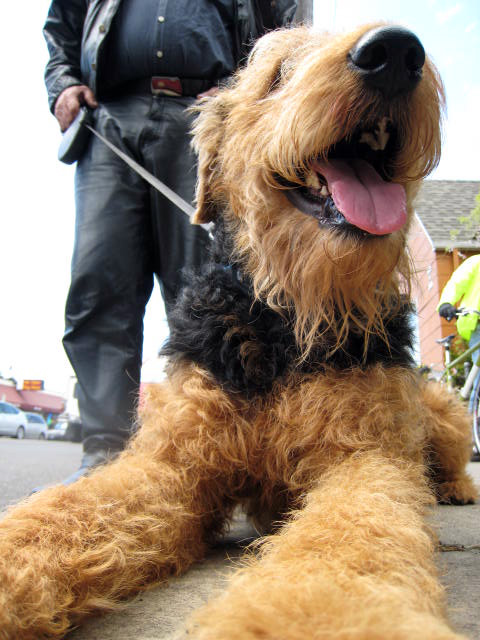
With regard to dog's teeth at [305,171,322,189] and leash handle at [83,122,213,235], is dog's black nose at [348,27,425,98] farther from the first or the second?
leash handle at [83,122,213,235]

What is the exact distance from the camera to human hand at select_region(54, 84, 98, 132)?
10.0 feet

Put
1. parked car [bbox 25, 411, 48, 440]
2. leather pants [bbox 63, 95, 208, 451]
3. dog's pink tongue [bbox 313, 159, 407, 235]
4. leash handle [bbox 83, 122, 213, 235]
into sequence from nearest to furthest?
1. dog's pink tongue [bbox 313, 159, 407, 235]
2. leash handle [bbox 83, 122, 213, 235]
3. leather pants [bbox 63, 95, 208, 451]
4. parked car [bbox 25, 411, 48, 440]

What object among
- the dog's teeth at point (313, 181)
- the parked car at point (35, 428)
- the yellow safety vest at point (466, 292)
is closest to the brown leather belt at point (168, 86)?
the dog's teeth at point (313, 181)

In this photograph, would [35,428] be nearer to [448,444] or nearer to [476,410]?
[476,410]

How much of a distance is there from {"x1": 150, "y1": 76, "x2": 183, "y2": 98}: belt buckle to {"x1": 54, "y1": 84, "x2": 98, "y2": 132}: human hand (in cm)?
37

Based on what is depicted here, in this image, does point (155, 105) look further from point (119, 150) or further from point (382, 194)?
point (382, 194)

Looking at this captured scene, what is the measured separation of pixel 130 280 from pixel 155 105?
103 centimetres

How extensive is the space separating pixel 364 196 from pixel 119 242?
1663 millimetres

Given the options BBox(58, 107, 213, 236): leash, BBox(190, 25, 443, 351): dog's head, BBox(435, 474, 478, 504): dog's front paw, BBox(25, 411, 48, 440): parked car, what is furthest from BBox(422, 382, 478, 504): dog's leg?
BBox(25, 411, 48, 440): parked car

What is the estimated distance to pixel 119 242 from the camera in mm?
3033

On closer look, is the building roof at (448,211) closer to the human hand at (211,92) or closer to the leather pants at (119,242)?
the human hand at (211,92)

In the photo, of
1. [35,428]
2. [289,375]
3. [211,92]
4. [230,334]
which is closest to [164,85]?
[211,92]

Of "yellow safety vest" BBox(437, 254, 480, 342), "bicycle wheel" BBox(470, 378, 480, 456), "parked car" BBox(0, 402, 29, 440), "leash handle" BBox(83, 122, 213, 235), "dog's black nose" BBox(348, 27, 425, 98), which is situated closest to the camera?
"dog's black nose" BBox(348, 27, 425, 98)

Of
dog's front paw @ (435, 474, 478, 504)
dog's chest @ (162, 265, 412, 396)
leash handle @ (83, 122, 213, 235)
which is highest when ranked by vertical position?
leash handle @ (83, 122, 213, 235)
